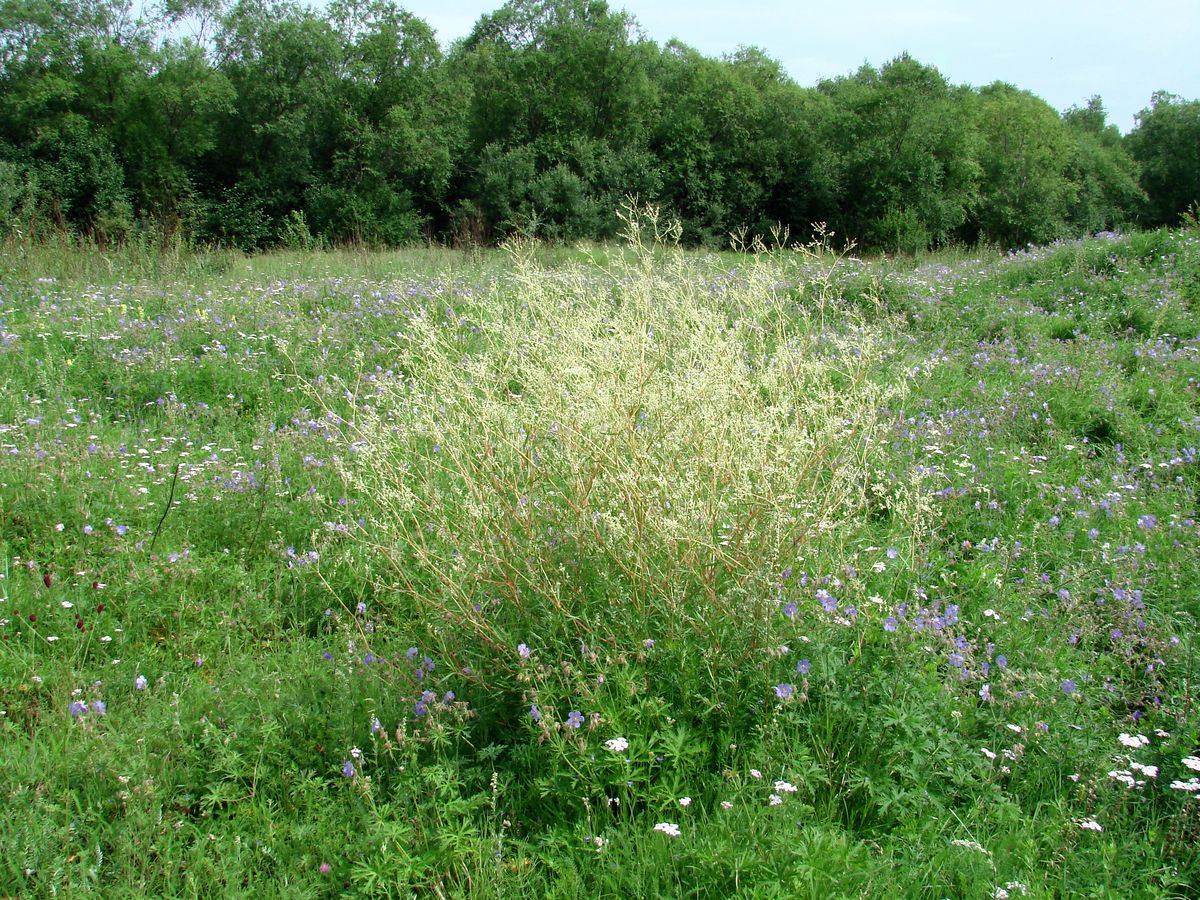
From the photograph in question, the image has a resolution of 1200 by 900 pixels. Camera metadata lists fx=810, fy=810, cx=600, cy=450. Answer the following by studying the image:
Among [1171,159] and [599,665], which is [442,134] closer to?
[599,665]

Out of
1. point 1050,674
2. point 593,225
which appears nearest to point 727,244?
point 593,225

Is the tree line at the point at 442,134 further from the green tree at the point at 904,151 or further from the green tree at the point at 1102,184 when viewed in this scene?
the green tree at the point at 1102,184

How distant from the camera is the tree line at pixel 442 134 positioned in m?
31.1

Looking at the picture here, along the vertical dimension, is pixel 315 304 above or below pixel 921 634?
above

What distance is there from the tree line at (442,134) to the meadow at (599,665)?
82.1 feet

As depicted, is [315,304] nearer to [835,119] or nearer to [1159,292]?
[1159,292]

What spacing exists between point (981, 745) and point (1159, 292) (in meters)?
7.68

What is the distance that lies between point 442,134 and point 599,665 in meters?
35.2

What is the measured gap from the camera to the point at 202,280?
9.20 m

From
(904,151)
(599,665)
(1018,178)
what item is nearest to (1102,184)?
(1018,178)

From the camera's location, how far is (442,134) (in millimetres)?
34156

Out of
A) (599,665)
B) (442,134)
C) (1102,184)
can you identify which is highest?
(1102,184)

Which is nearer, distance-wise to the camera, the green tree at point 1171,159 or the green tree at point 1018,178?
A: the green tree at point 1018,178

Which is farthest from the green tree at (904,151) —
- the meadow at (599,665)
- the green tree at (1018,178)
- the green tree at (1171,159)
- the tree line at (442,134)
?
the meadow at (599,665)
